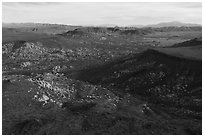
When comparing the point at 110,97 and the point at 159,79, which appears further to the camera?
the point at 159,79

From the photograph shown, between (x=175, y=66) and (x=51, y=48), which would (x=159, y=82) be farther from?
(x=51, y=48)

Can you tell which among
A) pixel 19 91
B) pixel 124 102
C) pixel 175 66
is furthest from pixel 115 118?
pixel 175 66

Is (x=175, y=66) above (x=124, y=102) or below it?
above

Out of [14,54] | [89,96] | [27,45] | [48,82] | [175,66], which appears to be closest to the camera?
[89,96]

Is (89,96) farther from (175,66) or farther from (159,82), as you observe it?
(175,66)

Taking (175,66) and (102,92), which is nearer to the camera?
(102,92)

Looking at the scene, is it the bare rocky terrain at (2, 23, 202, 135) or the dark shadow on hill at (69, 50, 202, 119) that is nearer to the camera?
the bare rocky terrain at (2, 23, 202, 135)

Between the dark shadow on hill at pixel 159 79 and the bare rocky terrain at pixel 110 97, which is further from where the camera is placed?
the dark shadow on hill at pixel 159 79

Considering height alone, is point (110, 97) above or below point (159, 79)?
below

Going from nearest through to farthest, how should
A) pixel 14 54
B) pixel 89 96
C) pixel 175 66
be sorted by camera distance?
pixel 89 96
pixel 175 66
pixel 14 54
